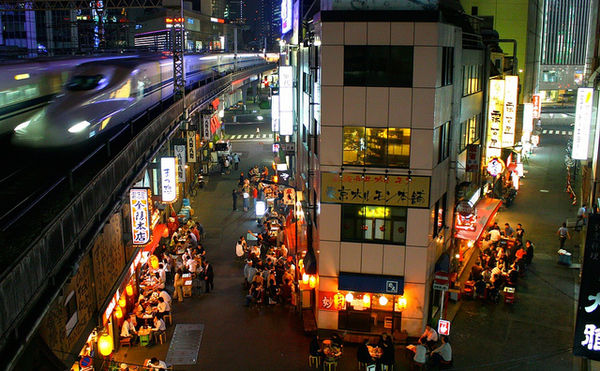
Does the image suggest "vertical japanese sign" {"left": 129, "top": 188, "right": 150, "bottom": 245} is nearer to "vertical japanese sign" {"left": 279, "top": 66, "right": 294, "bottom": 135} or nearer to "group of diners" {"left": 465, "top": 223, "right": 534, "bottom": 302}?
"group of diners" {"left": 465, "top": 223, "right": 534, "bottom": 302}

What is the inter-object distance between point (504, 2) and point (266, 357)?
1500 inches

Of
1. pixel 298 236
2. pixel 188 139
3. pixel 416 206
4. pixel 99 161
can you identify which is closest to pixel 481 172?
pixel 298 236

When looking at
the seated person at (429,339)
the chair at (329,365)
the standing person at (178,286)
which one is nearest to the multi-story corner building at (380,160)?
the seated person at (429,339)

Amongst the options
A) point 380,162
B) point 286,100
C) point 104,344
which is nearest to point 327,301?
point 380,162

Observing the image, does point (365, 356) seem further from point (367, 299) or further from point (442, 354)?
point (367, 299)

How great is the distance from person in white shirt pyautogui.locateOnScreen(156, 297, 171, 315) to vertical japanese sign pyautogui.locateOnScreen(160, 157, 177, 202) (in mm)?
3844

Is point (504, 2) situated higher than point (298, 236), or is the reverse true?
point (504, 2)

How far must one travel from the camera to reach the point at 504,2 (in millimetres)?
46719

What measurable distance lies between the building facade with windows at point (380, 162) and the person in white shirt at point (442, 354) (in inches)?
77.9

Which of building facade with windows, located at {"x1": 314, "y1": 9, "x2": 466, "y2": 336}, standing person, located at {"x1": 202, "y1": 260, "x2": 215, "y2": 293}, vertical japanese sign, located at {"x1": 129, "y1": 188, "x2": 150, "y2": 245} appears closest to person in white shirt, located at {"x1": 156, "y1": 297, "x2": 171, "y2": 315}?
standing person, located at {"x1": 202, "y1": 260, "x2": 215, "y2": 293}

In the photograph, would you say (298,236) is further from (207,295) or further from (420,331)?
(420,331)

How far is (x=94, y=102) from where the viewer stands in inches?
767

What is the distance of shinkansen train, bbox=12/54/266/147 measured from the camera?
1702cm

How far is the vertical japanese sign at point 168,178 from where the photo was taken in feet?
73.7
